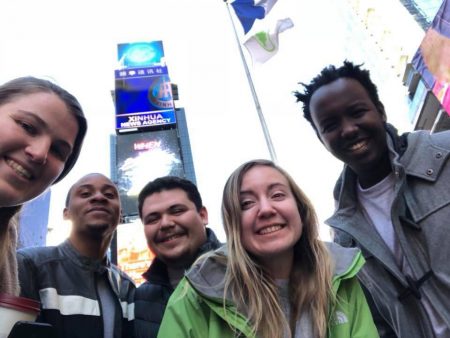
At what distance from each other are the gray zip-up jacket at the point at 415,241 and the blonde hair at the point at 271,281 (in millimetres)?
491

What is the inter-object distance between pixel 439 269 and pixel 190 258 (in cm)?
192

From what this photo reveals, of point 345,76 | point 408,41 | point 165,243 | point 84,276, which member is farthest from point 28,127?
point 408,41

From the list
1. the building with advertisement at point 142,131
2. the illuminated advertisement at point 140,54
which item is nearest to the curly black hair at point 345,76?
the building with advertisement at point 142,131

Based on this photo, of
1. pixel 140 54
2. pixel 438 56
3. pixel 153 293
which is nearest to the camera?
pixel 153 293

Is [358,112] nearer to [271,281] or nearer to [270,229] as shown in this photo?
[270,229]

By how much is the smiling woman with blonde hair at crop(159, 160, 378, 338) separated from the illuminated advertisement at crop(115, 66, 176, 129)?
108 feet

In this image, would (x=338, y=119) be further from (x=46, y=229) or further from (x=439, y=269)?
(x=46, y=229)

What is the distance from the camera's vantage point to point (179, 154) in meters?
A: 33.7

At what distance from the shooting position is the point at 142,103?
34.7 m

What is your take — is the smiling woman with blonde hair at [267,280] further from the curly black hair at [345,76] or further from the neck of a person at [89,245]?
the neck of a person at [89,245]

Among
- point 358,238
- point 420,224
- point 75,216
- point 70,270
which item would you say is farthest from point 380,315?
point 75,216

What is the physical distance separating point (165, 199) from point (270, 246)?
143cm

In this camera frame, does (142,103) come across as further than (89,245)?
Yes

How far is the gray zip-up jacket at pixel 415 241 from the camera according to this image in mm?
2244
